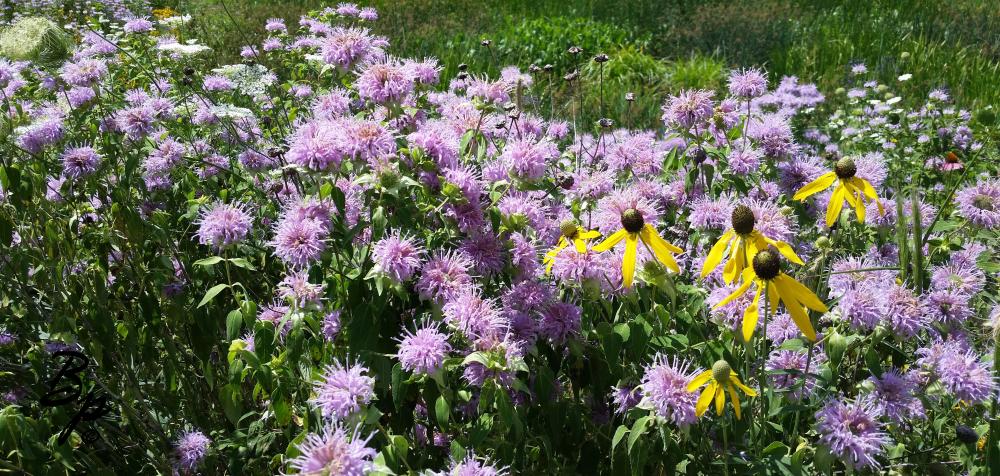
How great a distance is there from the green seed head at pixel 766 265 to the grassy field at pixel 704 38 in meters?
4.73

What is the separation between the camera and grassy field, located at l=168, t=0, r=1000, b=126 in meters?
7.08

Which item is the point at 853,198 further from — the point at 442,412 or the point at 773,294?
the point at 442,412

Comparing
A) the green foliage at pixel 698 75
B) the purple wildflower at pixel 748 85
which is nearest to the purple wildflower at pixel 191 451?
the purple wildflower at pixel 748 85

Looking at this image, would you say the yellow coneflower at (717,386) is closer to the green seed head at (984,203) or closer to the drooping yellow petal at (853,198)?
the drooping yellow petal at (853,198)

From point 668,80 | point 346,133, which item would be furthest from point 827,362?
point 668,80

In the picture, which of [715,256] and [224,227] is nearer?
[715,256]

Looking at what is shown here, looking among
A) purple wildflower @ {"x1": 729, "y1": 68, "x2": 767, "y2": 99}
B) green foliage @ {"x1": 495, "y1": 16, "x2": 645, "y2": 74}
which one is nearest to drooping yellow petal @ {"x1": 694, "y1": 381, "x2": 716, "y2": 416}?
purple wildflower @ {"x1": 729, "y1": 68, "x2": 767, "y2": 99}

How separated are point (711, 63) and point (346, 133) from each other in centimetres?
601

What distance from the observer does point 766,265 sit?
1.49 m

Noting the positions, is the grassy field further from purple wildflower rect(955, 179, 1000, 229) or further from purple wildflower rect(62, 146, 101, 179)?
purple wildflower rect(62, 146, 101, 179)

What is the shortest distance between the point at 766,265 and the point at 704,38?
7140mm

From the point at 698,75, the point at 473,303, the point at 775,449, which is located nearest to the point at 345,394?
the point at 473,303

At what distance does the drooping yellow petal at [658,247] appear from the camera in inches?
67.8

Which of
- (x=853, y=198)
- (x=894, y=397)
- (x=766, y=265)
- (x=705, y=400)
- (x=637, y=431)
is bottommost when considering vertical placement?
(x=894, y=397)
